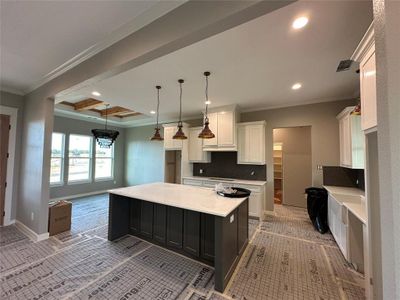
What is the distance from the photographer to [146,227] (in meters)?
3.00

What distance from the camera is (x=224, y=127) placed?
14.7ft

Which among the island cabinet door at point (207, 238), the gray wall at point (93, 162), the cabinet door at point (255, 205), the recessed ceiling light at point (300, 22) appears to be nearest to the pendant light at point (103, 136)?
the island cabinet door at point (207, 238)

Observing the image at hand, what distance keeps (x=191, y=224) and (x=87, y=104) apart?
4416 millimetres

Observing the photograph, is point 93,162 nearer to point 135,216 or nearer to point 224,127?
point 135,216

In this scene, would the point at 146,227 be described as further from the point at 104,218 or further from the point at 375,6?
the point at 375,6

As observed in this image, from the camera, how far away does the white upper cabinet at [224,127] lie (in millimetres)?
4391

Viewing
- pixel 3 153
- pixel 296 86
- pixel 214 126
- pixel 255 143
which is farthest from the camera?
pixel 214 126

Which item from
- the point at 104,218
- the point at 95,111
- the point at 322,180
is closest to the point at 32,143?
the point at 104,218

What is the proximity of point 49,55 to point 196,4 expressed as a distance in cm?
228

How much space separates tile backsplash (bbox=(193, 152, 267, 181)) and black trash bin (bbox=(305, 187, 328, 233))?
1139 millimetres

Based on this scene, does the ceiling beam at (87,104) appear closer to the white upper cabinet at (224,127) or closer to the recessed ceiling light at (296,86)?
the white upper cabinet at (224,127)

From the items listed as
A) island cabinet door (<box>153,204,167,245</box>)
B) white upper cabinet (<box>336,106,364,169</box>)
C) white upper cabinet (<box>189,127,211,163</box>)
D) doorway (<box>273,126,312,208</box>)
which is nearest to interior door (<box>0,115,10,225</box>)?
island cabinet door (<box>153,204,167,245</box>)

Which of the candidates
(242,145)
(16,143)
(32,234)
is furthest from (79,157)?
(242,145)

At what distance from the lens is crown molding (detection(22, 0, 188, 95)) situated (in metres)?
1.52
